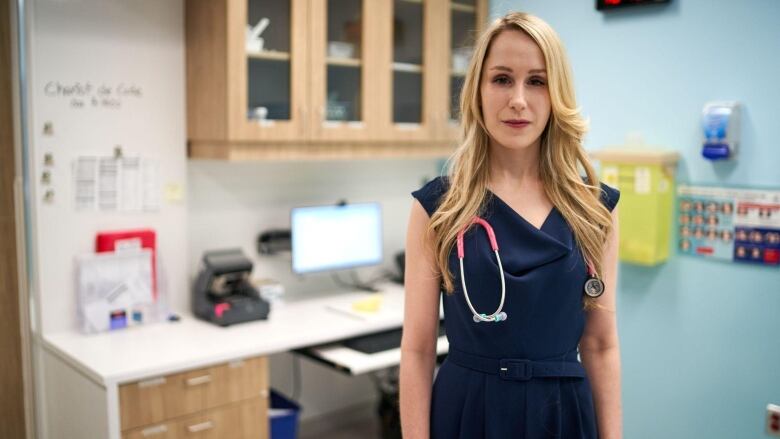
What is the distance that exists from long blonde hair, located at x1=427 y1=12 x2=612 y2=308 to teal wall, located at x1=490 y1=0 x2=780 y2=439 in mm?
1255

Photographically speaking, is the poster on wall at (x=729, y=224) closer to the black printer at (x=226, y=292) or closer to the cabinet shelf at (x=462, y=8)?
the cabinet shelf at (x=462, y=8)

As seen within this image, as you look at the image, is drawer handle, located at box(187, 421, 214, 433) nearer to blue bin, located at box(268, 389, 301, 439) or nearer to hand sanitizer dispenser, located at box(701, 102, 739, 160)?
blue bin, located at box(268, 389, 301, 439)

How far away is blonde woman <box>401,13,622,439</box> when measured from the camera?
55.5 inches

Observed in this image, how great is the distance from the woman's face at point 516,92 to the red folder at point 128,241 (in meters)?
1.74

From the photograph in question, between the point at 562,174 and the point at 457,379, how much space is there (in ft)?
1.51

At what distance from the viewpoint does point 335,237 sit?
321 cm

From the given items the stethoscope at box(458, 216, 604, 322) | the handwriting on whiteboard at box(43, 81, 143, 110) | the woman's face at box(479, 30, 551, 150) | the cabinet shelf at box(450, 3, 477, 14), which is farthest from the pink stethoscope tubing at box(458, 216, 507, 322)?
the cabinet shelf at box(450, 3, 477, 14)

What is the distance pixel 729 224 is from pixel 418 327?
1518mm

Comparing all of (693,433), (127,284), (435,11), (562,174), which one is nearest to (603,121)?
(435,11)

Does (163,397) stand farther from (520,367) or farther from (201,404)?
(520,367)

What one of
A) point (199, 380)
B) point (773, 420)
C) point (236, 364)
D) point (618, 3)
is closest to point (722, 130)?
point (618, 3)

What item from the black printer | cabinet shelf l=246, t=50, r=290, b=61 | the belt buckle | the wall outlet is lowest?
the wall outlet

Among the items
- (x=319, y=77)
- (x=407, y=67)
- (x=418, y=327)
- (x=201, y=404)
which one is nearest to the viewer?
(x=418, y=327)

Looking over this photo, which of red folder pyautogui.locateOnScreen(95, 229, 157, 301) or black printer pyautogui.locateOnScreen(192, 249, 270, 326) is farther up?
red folder pyautogui.locateOnScreen(95, 229, 157, 301)
